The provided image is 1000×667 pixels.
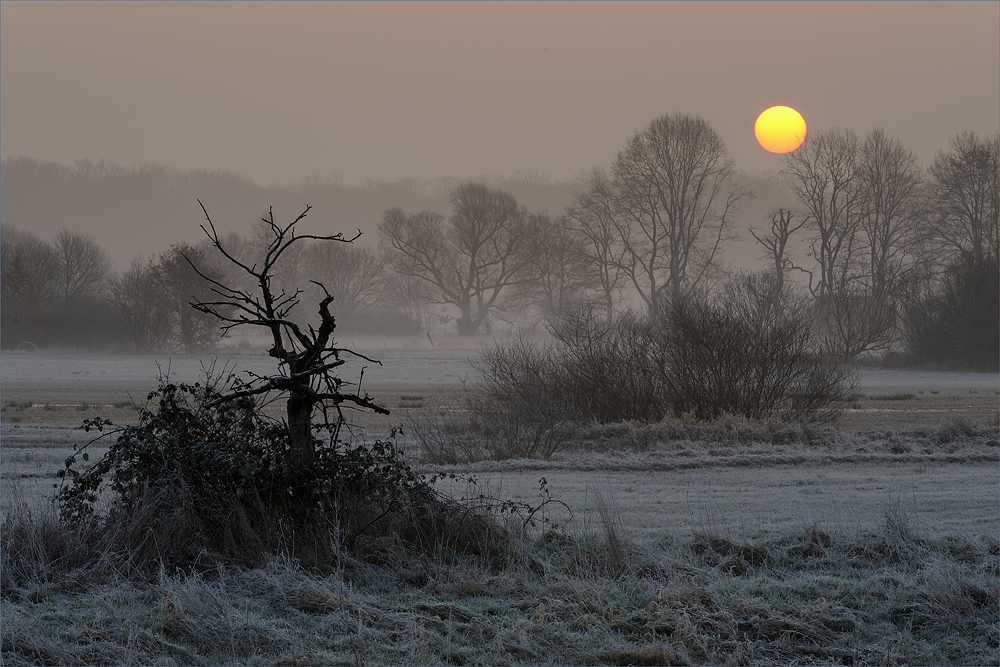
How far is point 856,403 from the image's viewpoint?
2753 centimetres

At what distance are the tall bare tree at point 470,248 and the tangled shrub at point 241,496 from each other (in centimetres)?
6522

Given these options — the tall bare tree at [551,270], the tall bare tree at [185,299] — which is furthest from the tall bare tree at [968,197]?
the tall bare tree at [185,299]

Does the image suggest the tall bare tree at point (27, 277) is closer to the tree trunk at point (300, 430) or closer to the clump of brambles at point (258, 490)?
the clump of brambles at point (258, 490)

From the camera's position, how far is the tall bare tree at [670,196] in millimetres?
58031

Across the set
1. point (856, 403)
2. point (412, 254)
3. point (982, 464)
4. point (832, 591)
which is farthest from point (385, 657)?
point (412, 254)

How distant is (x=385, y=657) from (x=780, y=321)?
18160 mm

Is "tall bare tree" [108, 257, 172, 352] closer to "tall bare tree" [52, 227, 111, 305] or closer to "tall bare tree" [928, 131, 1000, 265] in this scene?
"tall bare tree" [52, 227, 111, 305]

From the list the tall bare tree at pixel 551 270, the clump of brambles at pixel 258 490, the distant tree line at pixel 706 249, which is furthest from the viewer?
the tall bare tree at pixel 551 270

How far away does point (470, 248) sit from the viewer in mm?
74562

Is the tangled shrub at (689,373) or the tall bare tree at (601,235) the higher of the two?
the tall bare tree at (601,235)

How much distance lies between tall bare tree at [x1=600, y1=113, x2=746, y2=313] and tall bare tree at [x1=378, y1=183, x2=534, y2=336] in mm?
14023

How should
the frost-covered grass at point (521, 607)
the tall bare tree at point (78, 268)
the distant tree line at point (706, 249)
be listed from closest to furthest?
the frost-covered grass at point (521, 607) → the distant tree line at point (706, 249) → the tall bare tree at point (78, 268)

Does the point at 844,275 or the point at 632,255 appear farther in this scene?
the point at 632,255

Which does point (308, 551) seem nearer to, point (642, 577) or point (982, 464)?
point (642, 577)
